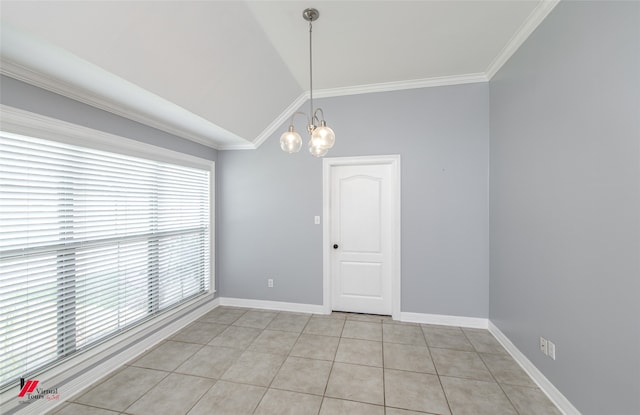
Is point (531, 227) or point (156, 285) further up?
point (531, 227)

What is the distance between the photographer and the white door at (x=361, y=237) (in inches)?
129

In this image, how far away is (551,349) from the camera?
1.85 meters

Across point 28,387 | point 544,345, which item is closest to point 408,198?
point 544,345

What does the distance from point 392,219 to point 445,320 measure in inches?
54.5

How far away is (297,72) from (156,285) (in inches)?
114

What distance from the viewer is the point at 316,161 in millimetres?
3355

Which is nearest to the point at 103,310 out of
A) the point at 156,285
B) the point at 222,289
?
the point at 156,285

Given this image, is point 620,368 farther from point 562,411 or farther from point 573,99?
point 573,99

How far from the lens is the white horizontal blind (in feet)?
5.31

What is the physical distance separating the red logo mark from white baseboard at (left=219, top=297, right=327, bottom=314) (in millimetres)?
2069

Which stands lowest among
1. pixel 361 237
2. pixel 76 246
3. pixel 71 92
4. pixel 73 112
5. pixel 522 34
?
pixel 361 237

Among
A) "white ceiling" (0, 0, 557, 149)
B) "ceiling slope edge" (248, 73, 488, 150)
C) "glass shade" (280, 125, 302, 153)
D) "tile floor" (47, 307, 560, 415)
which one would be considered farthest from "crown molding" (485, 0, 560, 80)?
"tile floor" (47, 307, 560, 415)

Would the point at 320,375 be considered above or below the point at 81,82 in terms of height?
below

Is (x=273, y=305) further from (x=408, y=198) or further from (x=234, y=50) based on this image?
(x=234, y=50)
